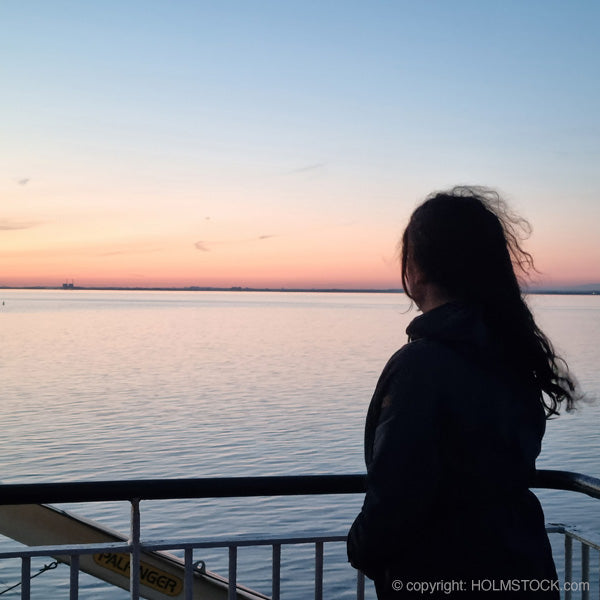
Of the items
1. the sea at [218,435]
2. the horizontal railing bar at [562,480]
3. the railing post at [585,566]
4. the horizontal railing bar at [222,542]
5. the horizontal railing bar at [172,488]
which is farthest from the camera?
the sea at [218,435]

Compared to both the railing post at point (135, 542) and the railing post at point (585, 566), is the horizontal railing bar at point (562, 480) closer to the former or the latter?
the railing post at point (585, 566)

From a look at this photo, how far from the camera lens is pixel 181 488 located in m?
2.40

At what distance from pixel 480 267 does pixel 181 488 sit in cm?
120

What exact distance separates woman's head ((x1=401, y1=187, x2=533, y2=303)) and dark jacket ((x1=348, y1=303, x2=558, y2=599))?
0.09 m

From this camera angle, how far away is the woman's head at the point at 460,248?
1766 millimetres

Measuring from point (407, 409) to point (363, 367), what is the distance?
33250 mm

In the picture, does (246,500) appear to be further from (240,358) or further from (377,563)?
(240,358)

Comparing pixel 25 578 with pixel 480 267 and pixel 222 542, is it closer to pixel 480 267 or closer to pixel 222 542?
pixel 222 542

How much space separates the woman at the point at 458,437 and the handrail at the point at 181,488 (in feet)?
Answer: 2.44

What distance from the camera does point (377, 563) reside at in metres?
1.67

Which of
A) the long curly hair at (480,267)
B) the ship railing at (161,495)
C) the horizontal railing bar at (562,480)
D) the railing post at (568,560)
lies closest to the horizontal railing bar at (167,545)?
the ship railing at (161,495)

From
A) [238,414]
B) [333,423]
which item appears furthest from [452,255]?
[238,414]

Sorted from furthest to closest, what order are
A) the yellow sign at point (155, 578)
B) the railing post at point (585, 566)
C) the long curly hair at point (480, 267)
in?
the yellow sign at point (155, 578) < the railing post at point (585, 566) < the long curly hair at point (480, 267)

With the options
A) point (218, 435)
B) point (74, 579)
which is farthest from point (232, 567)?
point (218, 435)
